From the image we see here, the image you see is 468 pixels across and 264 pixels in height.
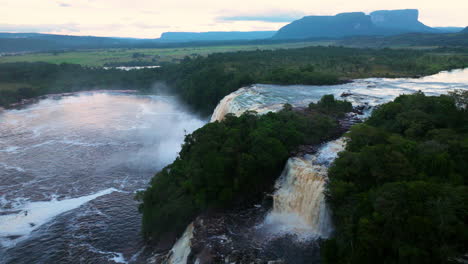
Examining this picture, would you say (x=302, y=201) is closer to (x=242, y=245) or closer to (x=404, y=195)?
(x=242, y=245)

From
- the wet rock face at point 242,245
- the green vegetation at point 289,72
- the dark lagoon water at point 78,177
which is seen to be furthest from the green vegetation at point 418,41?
the wet rock face at point 242,245

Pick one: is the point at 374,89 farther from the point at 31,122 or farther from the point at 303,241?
the point at 31,122

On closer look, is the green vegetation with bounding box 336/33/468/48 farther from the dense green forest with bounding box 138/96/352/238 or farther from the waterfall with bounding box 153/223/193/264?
the waterfall with bounding box 153/223/193/264

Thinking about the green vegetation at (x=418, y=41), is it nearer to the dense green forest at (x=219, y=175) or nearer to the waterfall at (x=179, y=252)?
the dense green forest at (x=219, y=175)

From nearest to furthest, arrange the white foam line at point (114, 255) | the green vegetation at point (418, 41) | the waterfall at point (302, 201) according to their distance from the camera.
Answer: the waterfall at point (302, 201), the white foam line at point (114, 255), the green vegetation at point (418, 41)

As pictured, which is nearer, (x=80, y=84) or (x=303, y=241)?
(x=303, y=241)

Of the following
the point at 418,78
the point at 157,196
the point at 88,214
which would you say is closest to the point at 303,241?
the point at 157,196
